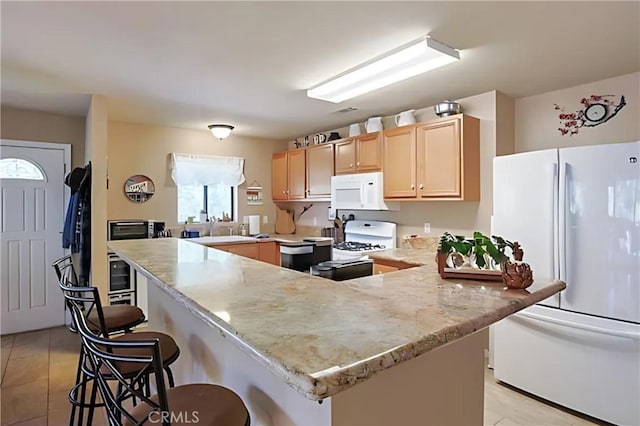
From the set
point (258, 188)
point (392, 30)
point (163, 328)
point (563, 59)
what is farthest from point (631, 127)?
point (258, 188)

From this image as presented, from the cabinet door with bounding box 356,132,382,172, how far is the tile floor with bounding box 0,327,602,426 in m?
2.24

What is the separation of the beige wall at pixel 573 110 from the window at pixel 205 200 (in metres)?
3.73

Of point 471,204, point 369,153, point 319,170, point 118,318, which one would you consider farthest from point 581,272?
point 319,170

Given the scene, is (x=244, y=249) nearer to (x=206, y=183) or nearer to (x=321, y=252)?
(x=206, y=183)

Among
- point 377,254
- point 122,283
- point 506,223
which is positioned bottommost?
point 122,283

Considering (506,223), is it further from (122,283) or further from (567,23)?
(122,283)

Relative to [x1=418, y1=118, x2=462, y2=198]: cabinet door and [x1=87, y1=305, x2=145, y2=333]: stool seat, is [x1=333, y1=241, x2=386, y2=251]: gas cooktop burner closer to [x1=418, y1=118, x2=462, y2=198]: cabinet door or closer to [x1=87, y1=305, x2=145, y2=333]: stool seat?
[x1=418, y1=118, x2=462, y2=198]: cabinet door

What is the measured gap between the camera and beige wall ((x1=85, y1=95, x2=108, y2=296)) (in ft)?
11.3

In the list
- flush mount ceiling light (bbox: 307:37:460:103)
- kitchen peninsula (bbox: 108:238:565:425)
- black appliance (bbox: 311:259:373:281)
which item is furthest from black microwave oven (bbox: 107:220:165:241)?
black appliance (bbox: 311:259:373:281)

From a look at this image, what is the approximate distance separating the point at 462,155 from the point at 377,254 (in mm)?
1152

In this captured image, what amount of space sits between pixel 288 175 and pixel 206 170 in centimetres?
112

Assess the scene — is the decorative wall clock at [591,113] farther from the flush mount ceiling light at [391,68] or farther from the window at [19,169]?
the window at [19,169]

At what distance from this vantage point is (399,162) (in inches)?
150

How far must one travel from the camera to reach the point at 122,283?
13.2 feet
